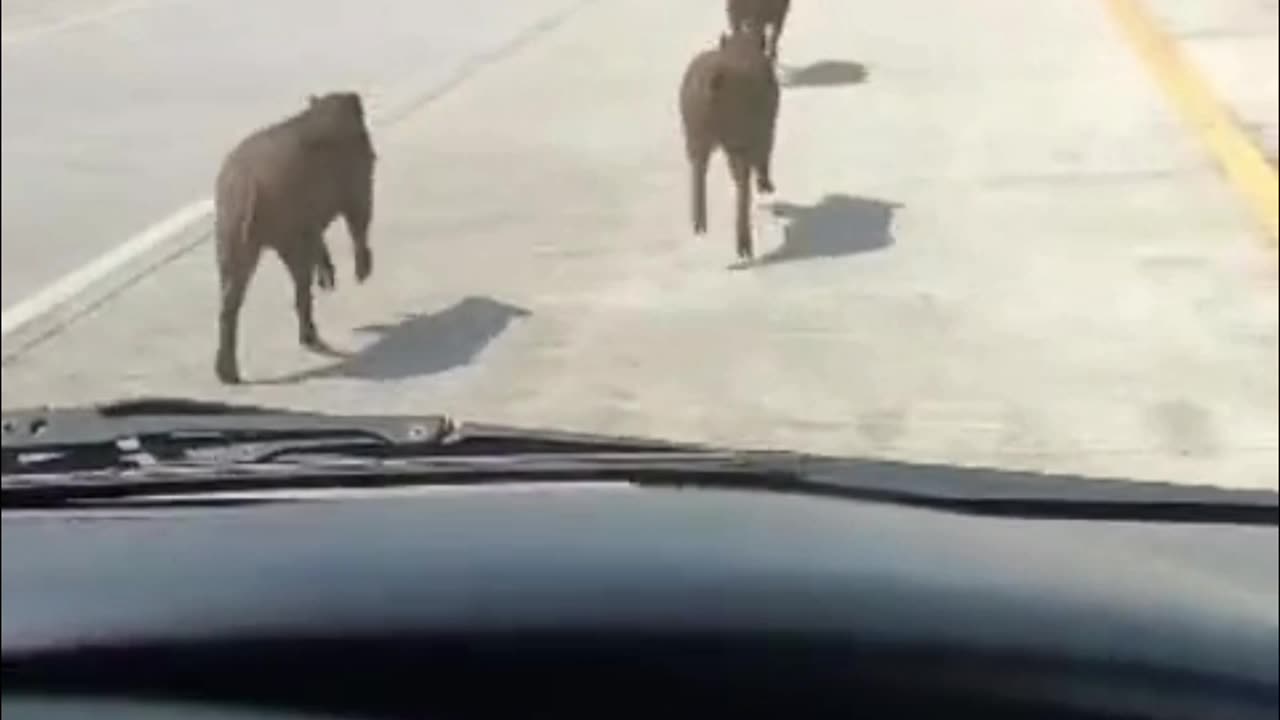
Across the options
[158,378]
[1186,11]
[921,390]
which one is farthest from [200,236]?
[1186,11]

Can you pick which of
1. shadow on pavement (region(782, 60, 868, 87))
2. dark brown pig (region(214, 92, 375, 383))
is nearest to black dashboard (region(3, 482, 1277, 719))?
dark brown pig (region(214, 92, 375, 383))

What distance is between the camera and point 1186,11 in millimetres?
11469

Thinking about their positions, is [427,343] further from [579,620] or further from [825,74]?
[579,620]

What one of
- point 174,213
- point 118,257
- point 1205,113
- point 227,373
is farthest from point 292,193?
point 1205,113

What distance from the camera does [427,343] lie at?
7.00 metres

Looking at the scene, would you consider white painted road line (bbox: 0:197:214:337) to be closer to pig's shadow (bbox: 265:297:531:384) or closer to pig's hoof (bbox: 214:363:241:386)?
pig's hoof (bbox: 214:363:241:386)

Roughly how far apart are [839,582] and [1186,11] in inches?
341

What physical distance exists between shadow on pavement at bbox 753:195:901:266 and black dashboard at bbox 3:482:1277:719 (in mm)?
5885

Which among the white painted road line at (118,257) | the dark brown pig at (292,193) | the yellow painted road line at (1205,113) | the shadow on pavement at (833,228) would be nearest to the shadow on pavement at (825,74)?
the shadow on pavement at (833,228)

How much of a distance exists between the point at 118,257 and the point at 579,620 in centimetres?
194

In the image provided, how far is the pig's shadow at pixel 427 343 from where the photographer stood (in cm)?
621

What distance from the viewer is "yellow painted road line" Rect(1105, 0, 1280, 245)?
9648mm

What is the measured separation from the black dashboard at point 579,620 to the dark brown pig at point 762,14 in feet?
13.0

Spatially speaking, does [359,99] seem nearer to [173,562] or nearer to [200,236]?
[200,236]
